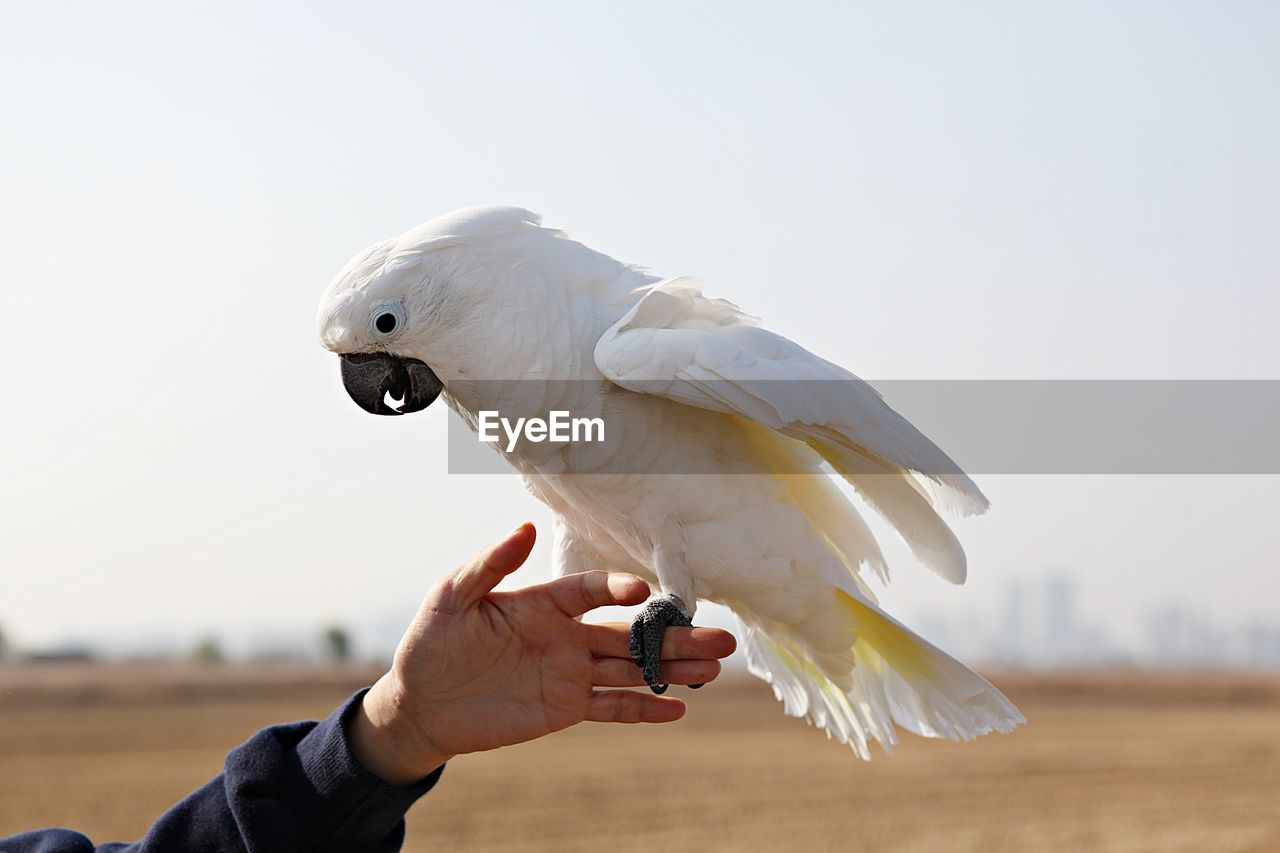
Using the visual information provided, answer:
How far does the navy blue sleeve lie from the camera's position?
1.52 meters

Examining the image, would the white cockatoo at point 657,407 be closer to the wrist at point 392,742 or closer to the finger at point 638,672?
the finger at point 638,672

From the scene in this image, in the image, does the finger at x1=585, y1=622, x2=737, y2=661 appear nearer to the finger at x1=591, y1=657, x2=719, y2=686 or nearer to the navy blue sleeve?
the finger at x1=591, y1=657, x2=719, y2=686

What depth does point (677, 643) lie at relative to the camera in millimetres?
1799

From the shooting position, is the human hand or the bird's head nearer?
the human hand

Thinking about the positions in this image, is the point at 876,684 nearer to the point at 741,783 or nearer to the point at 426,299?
the point at 426,299

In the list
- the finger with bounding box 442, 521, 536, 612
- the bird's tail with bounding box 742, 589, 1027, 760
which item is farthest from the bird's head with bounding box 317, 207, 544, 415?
the bird's tail with bounding box 742, 589, 1027, 760

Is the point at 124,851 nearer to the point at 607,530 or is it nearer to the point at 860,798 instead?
the point at 607,530

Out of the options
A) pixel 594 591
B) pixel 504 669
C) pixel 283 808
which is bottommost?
pixel 283 808

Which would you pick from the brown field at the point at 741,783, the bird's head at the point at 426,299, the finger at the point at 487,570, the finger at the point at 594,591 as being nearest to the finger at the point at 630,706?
the finger at the point at 594,591

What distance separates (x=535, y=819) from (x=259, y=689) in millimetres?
10032

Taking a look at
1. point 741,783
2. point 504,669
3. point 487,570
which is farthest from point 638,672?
point 741,783

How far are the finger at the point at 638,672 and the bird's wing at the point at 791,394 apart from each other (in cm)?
40

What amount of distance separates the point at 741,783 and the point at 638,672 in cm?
706

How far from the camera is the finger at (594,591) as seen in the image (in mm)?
1650
